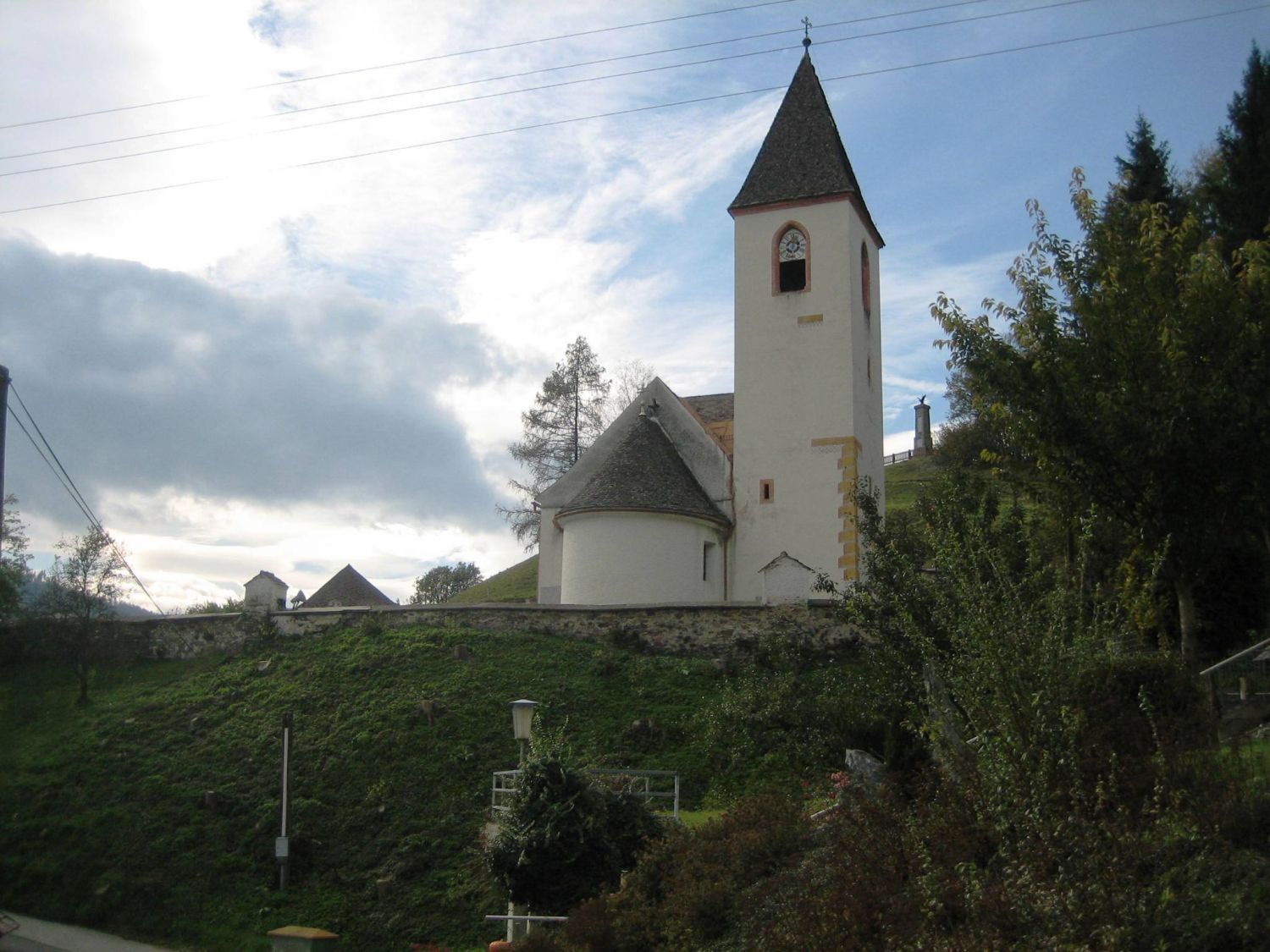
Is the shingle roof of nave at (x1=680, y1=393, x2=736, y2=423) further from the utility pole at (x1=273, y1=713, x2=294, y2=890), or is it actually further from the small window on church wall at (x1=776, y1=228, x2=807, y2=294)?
the utility pole at (x1=273, y1=713, x2=294, y2=890)

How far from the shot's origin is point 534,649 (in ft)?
83.2

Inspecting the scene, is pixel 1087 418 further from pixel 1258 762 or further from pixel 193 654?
pixel 193 654

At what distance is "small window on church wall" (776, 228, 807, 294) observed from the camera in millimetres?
30953

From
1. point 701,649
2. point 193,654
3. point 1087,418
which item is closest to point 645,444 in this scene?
point 701,649

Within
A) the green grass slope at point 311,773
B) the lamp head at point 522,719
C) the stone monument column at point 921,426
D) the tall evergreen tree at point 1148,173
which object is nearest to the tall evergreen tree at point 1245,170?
the tall evergreen tree at point 1148,173

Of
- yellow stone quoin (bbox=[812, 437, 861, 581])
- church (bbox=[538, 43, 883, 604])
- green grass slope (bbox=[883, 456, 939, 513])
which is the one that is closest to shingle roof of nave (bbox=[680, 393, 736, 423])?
church (bbox=[538, 43, 883, 604])

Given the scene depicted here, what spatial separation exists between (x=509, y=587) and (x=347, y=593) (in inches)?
425

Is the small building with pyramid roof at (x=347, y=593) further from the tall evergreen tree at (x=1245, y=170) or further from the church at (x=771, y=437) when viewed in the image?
the tall evergreen tree at (x=1245, y=170)

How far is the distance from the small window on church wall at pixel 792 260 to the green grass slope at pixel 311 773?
11.1 metres

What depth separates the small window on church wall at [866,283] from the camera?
31.8m

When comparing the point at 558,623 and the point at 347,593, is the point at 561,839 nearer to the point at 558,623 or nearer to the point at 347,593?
the point at 558,623

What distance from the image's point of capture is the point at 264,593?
95.1ft

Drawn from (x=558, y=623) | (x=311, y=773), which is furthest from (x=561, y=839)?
(x=558, y=623)

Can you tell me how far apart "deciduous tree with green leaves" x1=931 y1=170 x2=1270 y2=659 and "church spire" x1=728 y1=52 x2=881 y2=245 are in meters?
15.7
